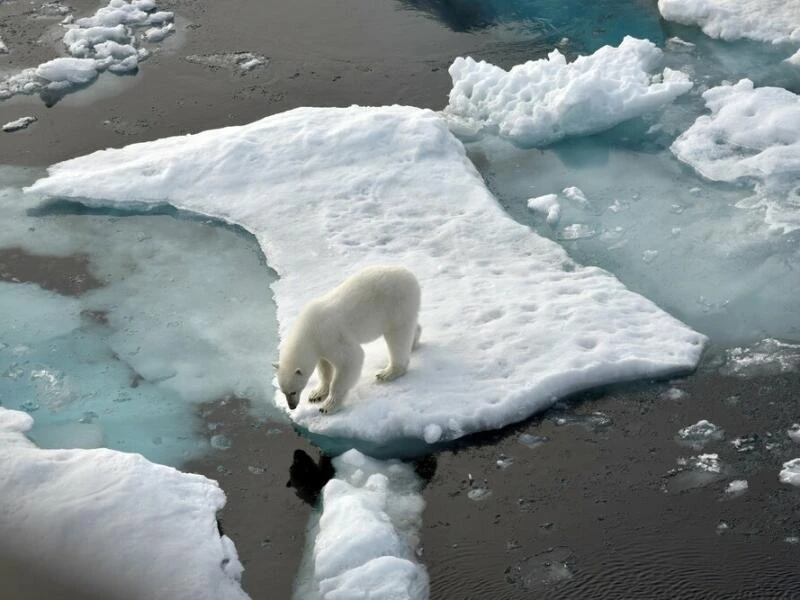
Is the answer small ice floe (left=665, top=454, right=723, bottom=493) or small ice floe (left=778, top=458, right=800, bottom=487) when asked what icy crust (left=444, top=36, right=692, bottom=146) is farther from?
small ice floe (left=778, top=458, right=800, bottom=487)

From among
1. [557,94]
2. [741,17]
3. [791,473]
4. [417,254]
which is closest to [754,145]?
[557,94]

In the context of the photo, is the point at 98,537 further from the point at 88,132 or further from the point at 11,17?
the point at 11,17

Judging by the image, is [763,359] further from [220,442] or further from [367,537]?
[220,442]

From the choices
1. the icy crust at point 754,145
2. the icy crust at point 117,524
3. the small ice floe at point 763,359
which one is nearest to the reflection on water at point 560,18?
the icy crust at point 754,145

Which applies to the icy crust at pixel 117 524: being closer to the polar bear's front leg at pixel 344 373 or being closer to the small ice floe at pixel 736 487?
the polar bear's front leg at pixel 344 373

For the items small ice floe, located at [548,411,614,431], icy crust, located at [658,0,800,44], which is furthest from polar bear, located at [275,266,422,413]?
icy crust, located at [658,0,800,44]

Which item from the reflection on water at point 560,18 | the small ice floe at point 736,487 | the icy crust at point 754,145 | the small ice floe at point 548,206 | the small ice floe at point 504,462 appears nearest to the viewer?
the small ice floe at point 736,487

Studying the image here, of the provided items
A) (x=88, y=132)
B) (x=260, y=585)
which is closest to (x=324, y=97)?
(x=88, y=132)
